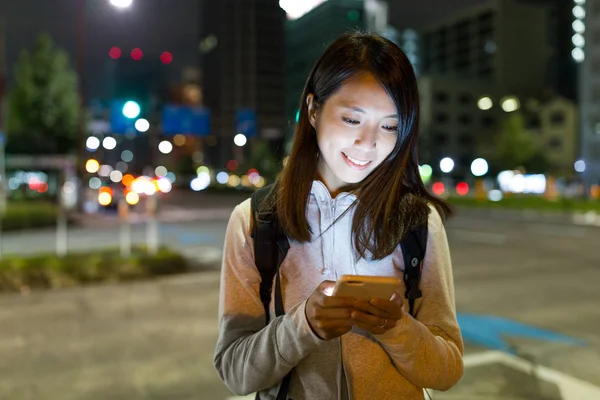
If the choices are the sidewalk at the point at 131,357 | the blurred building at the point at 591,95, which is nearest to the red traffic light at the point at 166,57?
the sidewalk at the point at 131,357

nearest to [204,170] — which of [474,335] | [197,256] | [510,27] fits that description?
[510,27]

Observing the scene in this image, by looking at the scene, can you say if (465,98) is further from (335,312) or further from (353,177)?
(335,312)

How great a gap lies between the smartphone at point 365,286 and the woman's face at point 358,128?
14.9 inches

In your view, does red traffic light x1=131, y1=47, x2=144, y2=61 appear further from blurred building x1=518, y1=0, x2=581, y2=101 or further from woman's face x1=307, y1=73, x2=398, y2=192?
Result: blurred building x1=518, y1=0, x2=581, y2=101

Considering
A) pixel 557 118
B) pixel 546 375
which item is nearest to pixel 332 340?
pixel 546 375

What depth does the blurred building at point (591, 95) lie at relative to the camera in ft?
174

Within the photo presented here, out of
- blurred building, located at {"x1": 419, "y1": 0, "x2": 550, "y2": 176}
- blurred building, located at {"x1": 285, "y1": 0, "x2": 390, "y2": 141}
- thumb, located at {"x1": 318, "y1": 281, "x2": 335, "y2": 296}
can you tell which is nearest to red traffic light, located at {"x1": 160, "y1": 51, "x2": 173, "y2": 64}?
blurred building, located at {"x1": 285, "y1": 0, "x2": 390, "y2": 141}

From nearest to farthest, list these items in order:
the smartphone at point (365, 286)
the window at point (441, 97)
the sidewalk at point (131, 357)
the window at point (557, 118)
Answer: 1. the smartphone at point (365, 286)
2. the sidewalk at point (131, 357)
3. the window at point (557, 118)
4. the window at point (441, 97)

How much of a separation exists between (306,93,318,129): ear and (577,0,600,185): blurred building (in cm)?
5751

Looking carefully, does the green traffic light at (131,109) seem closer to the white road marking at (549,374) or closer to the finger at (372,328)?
the white road marking at (549,374)

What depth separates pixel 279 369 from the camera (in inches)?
53.8

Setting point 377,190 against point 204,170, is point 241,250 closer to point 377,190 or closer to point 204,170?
point 377,190

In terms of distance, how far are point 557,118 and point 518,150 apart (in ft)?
39.2

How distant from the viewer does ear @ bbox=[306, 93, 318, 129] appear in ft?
4.93
